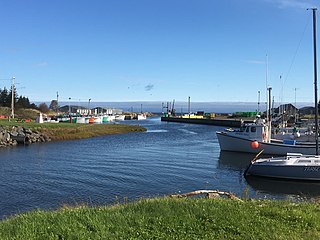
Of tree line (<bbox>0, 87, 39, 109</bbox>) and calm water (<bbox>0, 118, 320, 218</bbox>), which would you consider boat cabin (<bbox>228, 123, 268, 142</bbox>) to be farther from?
tree line (<bbox>0, 87, 39, 109</bbox>)

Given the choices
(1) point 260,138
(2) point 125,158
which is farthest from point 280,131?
(2) point 125,158

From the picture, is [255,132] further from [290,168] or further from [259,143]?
[290,168]

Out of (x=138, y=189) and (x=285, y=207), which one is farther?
(x=138, y=189)

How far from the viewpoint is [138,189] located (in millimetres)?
22844

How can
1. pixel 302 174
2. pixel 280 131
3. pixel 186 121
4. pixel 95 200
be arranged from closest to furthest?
→ pixel 95 200
pixel 302 174
pixel 280 131
pixel 186 121

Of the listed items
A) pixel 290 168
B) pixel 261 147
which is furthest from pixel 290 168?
pixel 261 147

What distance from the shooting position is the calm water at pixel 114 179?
68.1 feet

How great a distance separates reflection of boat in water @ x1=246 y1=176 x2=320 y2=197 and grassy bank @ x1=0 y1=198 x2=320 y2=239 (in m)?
14.6

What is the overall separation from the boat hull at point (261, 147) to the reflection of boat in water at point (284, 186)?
11225 mm

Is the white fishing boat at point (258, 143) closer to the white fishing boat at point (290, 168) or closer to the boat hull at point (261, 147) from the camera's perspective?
the boat hull at point (261, 147)

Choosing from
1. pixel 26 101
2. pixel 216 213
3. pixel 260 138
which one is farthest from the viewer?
pixel 26 101

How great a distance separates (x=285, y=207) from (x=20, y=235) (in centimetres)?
698

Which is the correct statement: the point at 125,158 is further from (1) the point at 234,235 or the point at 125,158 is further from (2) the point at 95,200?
Answer: (1) the point at 234,235

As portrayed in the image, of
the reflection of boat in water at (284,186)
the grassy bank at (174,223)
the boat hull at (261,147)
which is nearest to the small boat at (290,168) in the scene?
the reflection of boat in water at (284,186)
